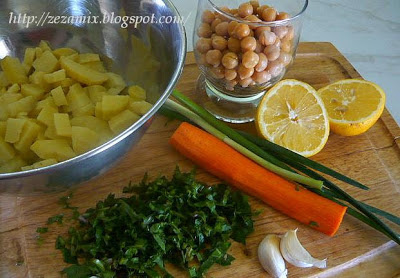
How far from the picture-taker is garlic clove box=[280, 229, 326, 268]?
1.28m

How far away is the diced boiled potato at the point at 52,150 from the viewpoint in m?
1.30

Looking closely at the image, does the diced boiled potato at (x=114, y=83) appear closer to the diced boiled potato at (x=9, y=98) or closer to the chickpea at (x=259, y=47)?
the diced boiled potato at (x=9, y=98)

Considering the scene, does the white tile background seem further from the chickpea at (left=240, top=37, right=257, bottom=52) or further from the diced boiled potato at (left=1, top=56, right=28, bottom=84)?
the diced boiled potato at (left=1, top=56, right=28, bottom=84)

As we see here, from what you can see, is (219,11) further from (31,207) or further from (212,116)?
(31,207)

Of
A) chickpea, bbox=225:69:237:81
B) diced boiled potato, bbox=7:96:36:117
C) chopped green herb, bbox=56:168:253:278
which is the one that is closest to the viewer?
chopped green herb, bbox=56:168:253:278

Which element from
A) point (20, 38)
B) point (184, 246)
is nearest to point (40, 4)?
point (20, 38)

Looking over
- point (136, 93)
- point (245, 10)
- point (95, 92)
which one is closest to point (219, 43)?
point (245, 10)

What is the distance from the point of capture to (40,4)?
173 cm

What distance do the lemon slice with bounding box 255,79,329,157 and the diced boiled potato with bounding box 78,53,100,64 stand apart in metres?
0.62

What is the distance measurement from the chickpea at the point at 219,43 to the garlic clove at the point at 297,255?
67cm

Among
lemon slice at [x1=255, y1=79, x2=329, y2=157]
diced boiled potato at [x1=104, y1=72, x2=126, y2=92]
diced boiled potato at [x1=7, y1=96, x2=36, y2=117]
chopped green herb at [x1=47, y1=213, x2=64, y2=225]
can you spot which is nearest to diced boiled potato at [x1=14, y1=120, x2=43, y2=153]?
diced boiled potato at [x1=7, y1=96, x2=36, y2=117]

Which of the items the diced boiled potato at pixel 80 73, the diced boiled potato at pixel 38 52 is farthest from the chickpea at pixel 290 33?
the diced boiled potato at pixel 38 52

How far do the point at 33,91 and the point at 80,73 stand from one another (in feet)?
0.54

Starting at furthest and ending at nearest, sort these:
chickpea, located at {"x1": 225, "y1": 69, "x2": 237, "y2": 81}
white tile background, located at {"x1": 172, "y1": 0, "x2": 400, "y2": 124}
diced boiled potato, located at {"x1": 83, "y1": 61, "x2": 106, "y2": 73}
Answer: white tile background, located at {"x1": 172, "y1": 0, "x2": 400, "y2": 124}, diced boiled potato, located at {"x1": 83, "y1": 61, "x2": 106, "y2": 73}, chickpea, located at {"x1": 225, "y1": 69, "x2": 237, "y2": 81}
